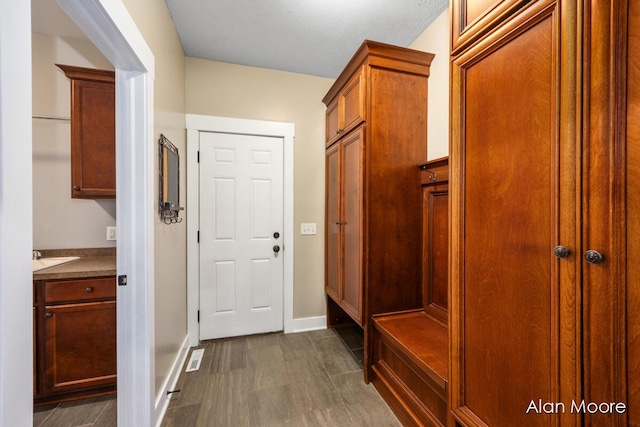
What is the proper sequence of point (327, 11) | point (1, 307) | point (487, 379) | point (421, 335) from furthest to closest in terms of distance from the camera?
point (327, 11)
point (421, 335)
point (487, 379)
point (1, 307)

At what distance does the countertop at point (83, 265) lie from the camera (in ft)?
5.41

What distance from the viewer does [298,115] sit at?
2721 mm

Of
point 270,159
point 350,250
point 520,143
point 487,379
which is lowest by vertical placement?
point 487,379

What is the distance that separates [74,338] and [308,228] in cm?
194

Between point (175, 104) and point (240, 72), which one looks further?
point (240, 72)

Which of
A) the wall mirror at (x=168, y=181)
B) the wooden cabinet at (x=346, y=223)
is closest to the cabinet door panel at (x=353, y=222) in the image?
the wooden cabinet at (x=346, y=223)

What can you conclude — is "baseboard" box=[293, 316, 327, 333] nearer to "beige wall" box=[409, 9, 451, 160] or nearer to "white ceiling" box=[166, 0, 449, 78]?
"beige wall" box=[409, 9, 451, 160]

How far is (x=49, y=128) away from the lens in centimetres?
203

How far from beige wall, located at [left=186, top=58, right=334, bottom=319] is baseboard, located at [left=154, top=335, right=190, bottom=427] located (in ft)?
3.40

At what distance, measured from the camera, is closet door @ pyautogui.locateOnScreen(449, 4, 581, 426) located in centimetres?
73

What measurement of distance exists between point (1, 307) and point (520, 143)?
1432 millimetres

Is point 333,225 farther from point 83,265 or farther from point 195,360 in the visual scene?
point 83,265

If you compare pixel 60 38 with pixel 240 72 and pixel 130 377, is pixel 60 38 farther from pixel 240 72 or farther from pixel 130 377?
pixel 130 377

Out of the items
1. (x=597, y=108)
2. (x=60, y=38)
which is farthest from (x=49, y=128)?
(x=597, y=108)
